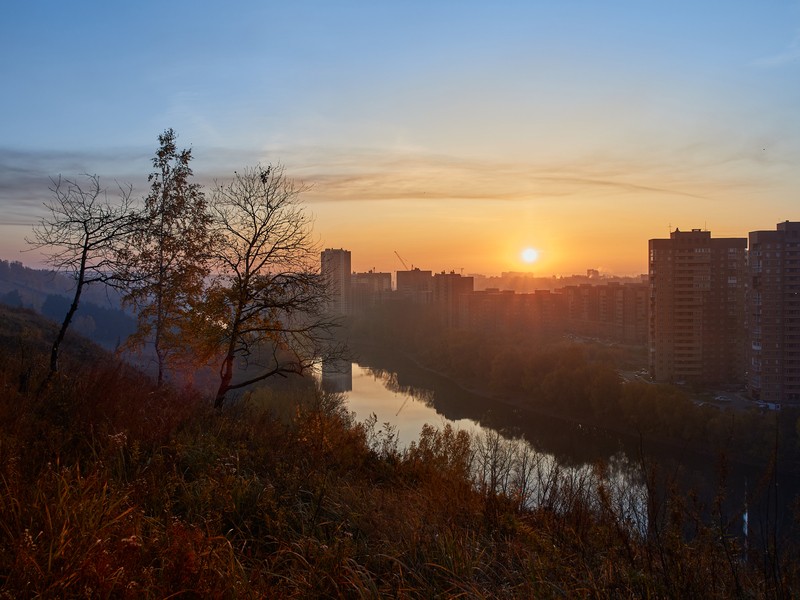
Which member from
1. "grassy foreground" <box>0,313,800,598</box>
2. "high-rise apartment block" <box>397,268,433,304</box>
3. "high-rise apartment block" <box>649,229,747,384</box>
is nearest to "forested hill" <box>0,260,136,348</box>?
"grassy foreground" <box>0,313,800,598</box>

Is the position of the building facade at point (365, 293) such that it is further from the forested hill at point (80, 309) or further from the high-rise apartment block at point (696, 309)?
the high-rise apartment block at point (696, 309)

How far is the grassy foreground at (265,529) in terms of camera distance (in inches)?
68.8

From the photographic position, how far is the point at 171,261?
306 inches

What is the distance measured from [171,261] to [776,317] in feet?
68.3

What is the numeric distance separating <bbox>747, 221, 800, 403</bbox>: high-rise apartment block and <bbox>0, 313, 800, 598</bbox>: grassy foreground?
69.4 feet

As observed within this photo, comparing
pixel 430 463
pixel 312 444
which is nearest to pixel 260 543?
pixel 312 444

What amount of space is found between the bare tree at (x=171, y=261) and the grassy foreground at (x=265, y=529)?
3.40m

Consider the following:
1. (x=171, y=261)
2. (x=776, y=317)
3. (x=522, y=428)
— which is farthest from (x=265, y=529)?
(x=776, y=317)

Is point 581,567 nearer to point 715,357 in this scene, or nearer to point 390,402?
point 390,402

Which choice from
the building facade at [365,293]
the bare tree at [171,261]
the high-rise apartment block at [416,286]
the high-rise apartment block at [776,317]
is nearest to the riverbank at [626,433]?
the high-rise apartment block at [776,317]

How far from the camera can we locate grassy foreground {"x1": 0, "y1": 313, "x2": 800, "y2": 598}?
5.73ft

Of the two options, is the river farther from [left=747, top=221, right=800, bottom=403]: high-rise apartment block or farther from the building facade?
the building facade

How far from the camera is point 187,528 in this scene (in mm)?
2170

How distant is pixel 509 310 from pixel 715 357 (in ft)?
64.9
